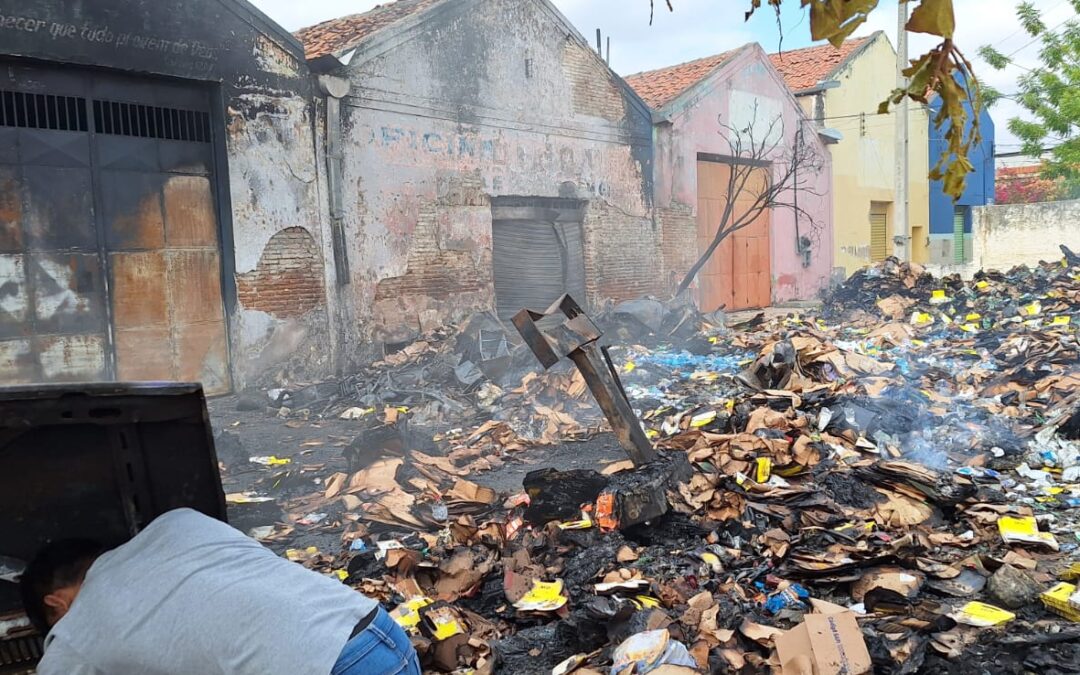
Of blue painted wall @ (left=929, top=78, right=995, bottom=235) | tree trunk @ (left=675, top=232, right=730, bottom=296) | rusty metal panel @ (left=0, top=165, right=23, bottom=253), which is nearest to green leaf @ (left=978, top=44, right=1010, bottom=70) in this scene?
blue painted wall @ (left=929, top=78, right=995, bottom=235)

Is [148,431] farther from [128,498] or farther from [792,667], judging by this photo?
[792,667]

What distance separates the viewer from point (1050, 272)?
592 inches

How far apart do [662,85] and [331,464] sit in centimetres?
1342

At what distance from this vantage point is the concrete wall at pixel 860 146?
20.7 meters

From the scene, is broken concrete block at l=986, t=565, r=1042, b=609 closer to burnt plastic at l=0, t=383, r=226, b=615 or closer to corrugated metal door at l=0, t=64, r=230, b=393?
burnt plastic at l=0, t=383, r=226, b=615

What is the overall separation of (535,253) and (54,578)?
1189 cm

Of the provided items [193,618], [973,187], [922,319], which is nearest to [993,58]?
[973,187]

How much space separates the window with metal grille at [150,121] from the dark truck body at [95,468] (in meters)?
7.77

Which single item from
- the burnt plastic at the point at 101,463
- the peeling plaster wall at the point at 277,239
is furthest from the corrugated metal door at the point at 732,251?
the burnt plastic at the point at 101,463

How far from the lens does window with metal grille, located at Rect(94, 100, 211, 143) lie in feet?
27.9

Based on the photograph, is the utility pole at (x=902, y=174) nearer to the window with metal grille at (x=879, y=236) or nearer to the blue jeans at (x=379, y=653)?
the window with metal grille at (x=879, y=236)

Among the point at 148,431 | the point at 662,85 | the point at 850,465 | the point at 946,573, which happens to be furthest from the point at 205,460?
the point at 662,85

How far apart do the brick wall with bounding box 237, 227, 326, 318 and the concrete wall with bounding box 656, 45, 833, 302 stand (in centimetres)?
777

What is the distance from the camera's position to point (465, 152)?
1216 centimetres
